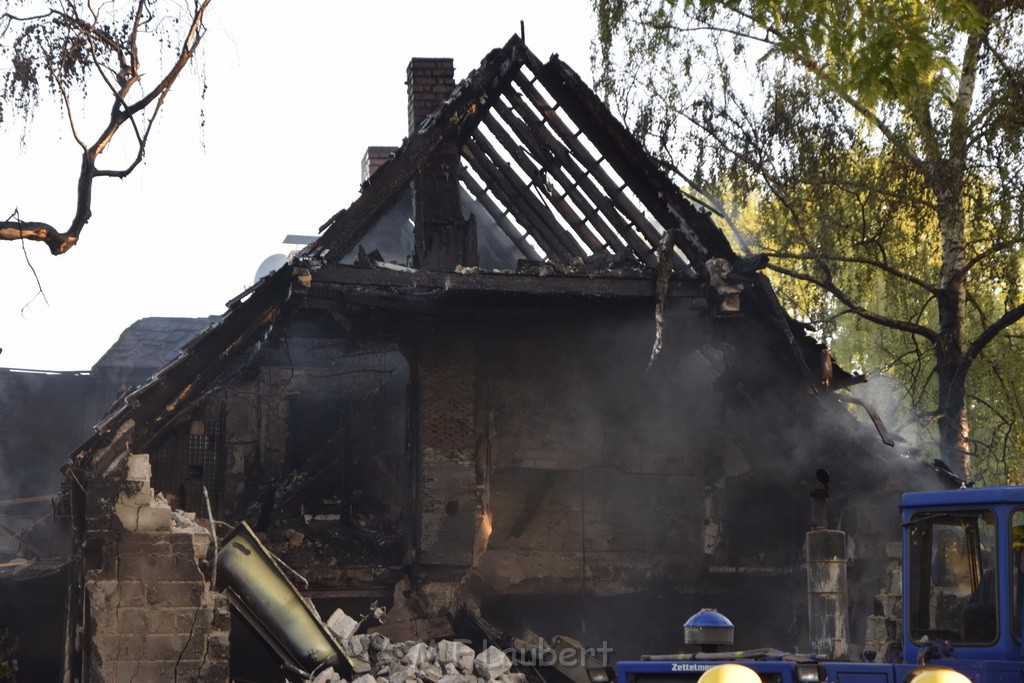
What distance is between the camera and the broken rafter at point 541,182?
14.9 m

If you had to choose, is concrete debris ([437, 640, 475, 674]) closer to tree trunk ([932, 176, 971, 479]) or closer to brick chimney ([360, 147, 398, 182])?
tree trunk ([932, 176, 971, 479])

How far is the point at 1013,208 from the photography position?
16.0 meters

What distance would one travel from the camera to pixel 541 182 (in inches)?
591

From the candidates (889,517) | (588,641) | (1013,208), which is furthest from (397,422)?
(1013,208)

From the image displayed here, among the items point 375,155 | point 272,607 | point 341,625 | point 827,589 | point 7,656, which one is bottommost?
point 7,656

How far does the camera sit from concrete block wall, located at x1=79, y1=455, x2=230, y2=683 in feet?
36.5

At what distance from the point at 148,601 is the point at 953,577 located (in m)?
7.11

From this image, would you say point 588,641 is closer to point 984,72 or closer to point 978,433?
point 984,72

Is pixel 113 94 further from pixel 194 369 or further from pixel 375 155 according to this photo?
pixel 375 155

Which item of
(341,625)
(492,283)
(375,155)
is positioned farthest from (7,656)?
(375,155)

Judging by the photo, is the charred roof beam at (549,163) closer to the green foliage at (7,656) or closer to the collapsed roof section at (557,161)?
the collapsed roof section at (557,161)

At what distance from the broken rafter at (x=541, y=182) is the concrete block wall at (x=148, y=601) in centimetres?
→ 595

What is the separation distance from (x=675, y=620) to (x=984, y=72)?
815 cm

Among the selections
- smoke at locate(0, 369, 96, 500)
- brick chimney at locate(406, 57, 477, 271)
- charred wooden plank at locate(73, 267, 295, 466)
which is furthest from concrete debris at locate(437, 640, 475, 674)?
smoke at locate(0, 369, 96, 500)
